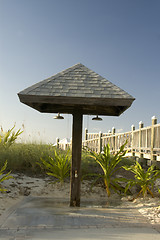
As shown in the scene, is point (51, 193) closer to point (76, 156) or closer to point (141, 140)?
point (76, 156)

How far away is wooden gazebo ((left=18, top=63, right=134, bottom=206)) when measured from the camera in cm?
486

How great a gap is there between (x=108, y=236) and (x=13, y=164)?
5.70m

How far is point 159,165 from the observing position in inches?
427

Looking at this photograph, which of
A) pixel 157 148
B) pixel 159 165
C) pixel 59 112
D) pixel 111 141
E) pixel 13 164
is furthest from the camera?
pixel 111 141

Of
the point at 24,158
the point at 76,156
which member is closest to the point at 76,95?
the point at 76,156

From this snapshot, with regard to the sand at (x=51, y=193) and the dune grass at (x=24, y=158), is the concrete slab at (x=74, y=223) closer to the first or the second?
the sand at (x=51, y=193)

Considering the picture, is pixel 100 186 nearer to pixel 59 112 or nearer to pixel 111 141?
pixel 59 112

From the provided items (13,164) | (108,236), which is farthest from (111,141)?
(108,236)

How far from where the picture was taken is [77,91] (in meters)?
5.00

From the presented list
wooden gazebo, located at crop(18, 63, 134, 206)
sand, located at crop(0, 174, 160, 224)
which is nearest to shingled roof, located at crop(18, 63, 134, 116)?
wooden gazebo, located at crop(18, 63, 134, 206)

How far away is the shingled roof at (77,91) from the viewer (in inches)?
191

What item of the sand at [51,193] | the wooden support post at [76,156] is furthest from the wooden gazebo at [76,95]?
the sand at [51,193]

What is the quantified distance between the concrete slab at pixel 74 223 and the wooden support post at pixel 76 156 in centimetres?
29

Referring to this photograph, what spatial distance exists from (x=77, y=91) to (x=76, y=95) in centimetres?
17
